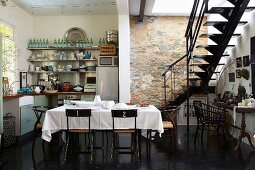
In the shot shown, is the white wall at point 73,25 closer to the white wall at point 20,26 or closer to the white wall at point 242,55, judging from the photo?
the white wall at point 20,26

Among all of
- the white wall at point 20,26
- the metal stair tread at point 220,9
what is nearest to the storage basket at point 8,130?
the white wall at point 20,26

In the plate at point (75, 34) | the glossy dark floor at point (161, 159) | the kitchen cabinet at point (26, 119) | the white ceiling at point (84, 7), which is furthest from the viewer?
the plate at point (75, 34)

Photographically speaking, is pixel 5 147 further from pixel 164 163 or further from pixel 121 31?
pixel 121 31

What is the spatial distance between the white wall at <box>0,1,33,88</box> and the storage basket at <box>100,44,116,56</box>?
240 centimetres

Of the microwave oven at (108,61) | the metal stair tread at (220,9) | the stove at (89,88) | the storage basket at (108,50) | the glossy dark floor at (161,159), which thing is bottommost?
the glossy dark floor at (161,159)

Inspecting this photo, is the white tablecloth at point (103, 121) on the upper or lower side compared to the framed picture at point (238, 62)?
lower

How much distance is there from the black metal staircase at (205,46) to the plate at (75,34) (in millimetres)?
3025

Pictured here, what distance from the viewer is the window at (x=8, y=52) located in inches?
275

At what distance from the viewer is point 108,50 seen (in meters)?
7.96

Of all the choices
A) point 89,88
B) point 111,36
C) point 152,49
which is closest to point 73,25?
point 111,36

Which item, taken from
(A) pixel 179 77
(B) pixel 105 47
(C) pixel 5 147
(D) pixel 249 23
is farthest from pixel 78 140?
(D) pixel 249 23

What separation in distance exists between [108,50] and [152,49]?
1.44 meters

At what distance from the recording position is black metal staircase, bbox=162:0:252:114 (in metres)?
5.71

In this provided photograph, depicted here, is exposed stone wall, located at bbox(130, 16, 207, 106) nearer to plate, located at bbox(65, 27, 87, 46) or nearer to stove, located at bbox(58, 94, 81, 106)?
plate, located at bbox(65, 27, 87, 46)
